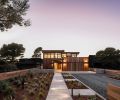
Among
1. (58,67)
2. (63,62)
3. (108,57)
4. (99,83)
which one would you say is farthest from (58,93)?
(58,67)

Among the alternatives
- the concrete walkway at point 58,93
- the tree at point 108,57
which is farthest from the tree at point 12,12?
the tree at point 108,57

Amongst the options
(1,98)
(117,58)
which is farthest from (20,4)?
(117,58)

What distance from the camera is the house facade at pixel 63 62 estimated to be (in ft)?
258

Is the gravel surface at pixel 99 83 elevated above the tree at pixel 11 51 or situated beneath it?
situated beneath

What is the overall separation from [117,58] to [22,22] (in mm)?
56044

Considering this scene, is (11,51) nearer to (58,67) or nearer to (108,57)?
(58,67)

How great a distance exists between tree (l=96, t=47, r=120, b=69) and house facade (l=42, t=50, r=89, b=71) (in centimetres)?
429

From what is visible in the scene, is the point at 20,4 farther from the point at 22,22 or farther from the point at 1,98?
the point at 1,98

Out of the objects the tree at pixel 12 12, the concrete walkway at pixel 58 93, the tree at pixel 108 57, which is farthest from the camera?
the tree at pixel 108 57

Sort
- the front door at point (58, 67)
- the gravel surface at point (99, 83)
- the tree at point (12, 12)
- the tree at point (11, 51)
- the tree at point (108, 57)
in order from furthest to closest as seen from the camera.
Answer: the tree at point (11, 51) → the front door at point (58, 67) → the tree at point (108, 57) → the tree at point (12, 12) → the gravel surface at point (99, 83)

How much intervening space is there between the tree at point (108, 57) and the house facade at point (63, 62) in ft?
14.1

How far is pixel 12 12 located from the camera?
2095 centimetres

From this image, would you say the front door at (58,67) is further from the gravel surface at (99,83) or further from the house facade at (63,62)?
the gravel surface at (99,83)

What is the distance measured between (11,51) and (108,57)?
118 ft
